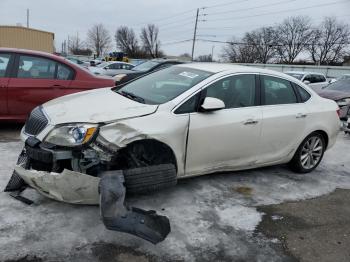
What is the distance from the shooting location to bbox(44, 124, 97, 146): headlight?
3602mm

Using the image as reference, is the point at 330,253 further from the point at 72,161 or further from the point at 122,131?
the point at 72,161

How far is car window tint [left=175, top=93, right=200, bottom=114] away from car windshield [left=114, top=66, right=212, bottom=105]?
0.52ft

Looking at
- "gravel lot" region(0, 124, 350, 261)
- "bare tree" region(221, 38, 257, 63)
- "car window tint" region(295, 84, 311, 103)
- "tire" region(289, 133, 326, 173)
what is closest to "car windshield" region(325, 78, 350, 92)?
"tire" region(289, 133, 326, 173)

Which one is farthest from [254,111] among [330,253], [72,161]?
[72,161]

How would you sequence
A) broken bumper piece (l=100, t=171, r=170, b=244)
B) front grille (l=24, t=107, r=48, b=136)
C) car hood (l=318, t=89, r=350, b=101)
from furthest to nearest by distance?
car hood (l=318, t=89, r=350, b=101)
front grille (l=24, t=107, r=48, b=136)
broken bumper piece (l=100, t=171, r=170, b=244)

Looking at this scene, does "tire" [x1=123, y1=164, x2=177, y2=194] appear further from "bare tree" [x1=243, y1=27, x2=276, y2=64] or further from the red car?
"bare tree" [x1=243, y1=27, x2=276, y2=64]

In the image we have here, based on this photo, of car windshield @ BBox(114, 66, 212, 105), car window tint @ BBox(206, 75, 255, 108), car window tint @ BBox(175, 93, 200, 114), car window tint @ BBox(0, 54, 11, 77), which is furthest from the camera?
car window tint @ BBox(0, 54, 11, 77)

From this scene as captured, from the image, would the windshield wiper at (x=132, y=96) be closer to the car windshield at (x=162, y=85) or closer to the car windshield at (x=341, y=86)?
the car windshield at (x=162, y=85)

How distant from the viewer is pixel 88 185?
139 inches

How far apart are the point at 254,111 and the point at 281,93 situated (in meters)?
0.72

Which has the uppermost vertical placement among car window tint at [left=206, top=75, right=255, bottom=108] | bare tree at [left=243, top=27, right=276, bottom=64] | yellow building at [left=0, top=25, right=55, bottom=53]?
bare tree at [left=243, top=27, right=276, bottom=64]

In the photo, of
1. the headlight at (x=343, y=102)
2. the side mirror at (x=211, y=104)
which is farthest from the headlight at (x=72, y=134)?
the headlight at (x=343, y=102)

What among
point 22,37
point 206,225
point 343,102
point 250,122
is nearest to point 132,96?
point 250,122

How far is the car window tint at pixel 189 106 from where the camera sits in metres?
4.14
